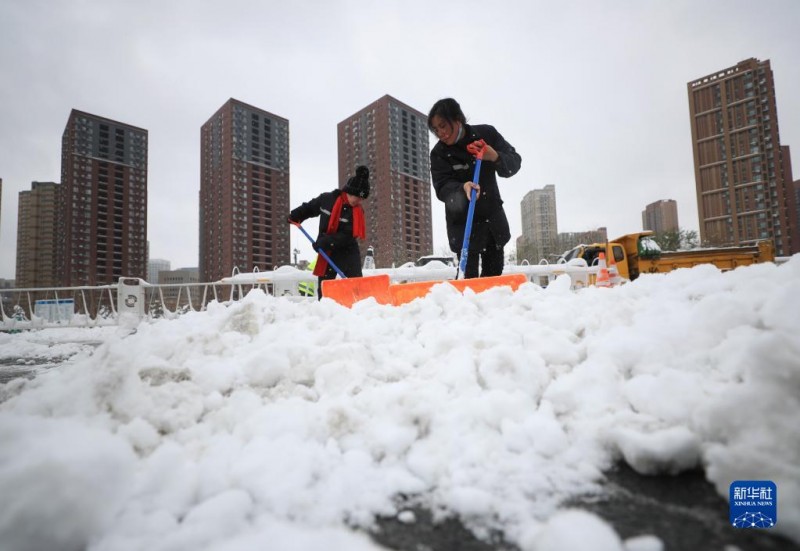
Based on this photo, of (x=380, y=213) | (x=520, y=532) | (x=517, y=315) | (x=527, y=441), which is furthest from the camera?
(x=380, y=213)

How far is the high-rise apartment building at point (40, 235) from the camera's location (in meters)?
73.6

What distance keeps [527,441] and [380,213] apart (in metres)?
65.2

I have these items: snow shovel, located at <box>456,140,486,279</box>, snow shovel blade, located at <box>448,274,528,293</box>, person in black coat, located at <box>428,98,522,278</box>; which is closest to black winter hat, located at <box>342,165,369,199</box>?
person in black coat, located at <box>428,98,522,278</box>

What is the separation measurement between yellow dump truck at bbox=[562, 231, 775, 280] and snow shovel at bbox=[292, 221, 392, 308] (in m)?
11.9

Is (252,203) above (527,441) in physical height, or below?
above

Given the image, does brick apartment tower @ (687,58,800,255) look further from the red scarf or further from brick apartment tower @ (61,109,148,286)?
brick apartment tower @ (61,109,148,286)

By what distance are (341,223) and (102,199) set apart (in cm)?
9441

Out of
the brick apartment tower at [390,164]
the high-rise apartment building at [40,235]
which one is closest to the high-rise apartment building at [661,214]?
the brick apartment tower at [390,164]

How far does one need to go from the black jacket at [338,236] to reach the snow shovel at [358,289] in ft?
3.50

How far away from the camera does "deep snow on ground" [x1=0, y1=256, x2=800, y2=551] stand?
2.70 feet

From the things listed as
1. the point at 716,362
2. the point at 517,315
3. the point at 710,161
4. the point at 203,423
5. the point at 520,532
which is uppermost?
the point at 710,161

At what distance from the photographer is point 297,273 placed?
23.0 feet

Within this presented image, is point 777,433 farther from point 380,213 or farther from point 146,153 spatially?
point 146,153

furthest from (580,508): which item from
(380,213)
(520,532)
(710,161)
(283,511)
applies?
(380,213)
